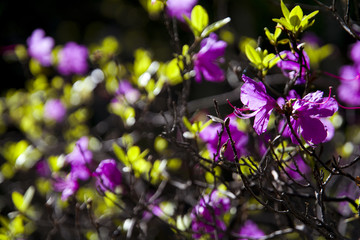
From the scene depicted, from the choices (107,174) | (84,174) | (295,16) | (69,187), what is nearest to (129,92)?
(84,174)

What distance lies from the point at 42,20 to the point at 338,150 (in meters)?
3.03

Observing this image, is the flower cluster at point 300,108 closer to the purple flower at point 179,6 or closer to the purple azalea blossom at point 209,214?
the purple azalea blossom at point 209,214

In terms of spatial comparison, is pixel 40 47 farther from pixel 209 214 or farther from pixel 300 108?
pixel 300 108

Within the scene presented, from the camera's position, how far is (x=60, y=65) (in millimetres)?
2123

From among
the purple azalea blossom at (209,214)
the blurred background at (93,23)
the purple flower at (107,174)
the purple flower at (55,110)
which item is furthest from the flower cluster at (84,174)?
the blurred background at (93,23)

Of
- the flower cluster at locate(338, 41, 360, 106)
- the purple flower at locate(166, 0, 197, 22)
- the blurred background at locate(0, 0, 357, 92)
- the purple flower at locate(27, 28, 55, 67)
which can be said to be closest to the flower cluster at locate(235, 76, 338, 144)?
the purple flower at locate(166, 0, 197, 22)

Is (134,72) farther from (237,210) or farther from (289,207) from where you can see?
(289,207)

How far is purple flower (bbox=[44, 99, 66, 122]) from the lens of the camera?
2145 millimetres

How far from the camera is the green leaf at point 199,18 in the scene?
1144 mm

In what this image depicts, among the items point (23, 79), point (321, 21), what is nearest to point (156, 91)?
point (321, 21)

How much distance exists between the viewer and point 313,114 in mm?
784

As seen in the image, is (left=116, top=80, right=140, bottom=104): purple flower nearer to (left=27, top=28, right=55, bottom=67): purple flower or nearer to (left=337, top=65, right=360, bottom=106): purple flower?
(left=27, top=28, right=55, bottom=67): purple flower

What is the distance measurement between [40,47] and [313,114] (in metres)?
1.54

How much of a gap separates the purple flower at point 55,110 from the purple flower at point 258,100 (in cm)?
156
